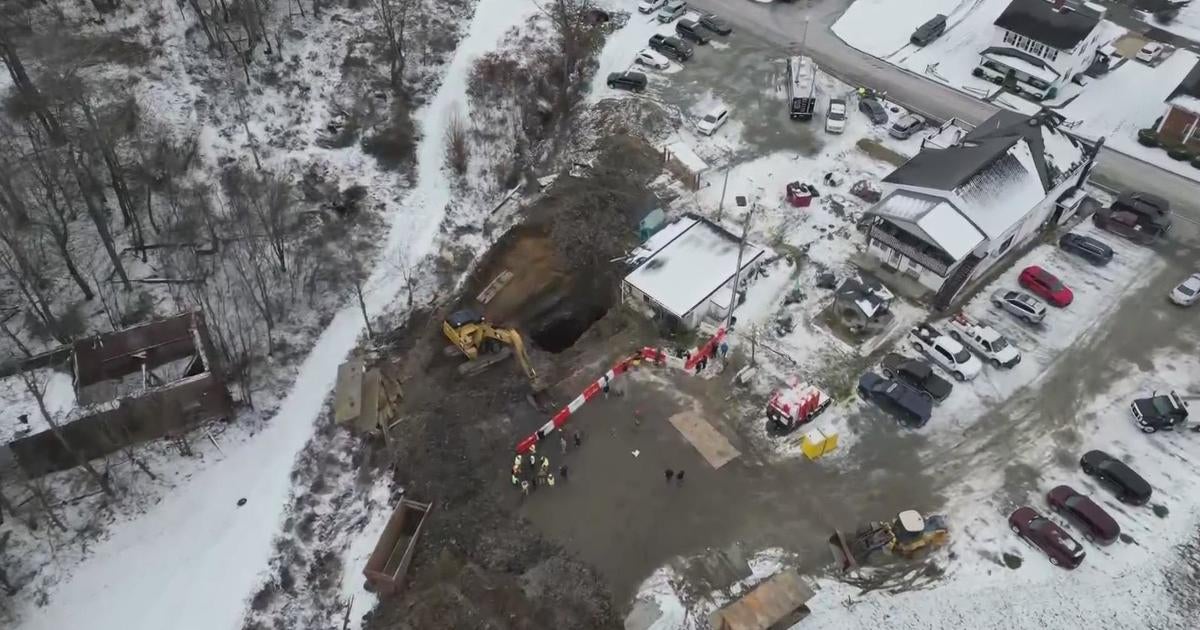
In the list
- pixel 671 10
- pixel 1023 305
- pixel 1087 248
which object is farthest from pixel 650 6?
pixel 1023 305

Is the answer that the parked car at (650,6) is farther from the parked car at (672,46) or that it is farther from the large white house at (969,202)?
the large white house at (969,202)

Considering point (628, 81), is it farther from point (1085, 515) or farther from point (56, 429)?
point (56, 429)

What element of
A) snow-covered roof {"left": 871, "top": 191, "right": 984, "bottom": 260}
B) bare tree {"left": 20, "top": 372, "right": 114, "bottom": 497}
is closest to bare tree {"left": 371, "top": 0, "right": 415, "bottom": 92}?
bare tree {"left": 20, "top": 372, "right": 114, "bottom": 497}

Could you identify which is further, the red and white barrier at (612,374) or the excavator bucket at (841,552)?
the red and white barrier at (612,374)

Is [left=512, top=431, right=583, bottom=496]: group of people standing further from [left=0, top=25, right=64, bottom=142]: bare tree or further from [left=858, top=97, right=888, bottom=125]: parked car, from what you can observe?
[left=858, top=97, right=888, bottom=125]: parked car

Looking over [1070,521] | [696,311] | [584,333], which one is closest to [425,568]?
[584,333]

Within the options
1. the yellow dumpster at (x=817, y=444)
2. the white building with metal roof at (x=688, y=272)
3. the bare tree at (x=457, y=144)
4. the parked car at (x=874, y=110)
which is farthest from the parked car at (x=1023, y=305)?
the bare tree at (x=457, y=144)

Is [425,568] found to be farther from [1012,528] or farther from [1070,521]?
[1070,521]

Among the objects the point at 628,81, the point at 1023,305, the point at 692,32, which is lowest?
the point at 1023,305
